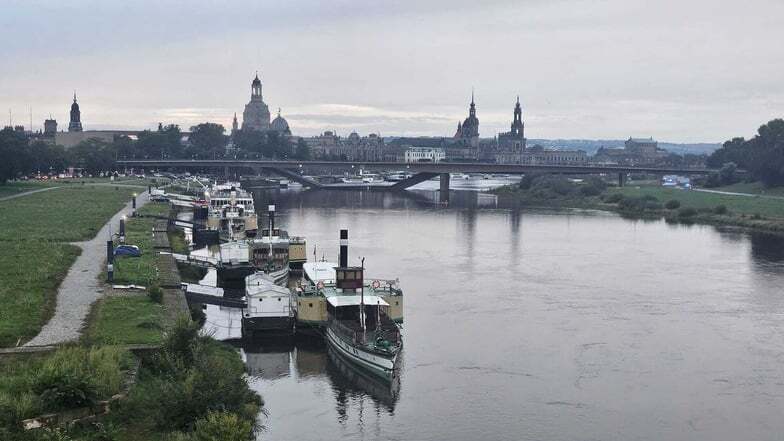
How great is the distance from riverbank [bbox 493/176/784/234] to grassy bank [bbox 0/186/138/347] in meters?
50.2

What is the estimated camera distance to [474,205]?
103750mm

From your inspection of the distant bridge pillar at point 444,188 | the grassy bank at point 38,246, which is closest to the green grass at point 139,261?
the grassy bank at point 38,246

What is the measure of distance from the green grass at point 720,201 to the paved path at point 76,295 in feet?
198

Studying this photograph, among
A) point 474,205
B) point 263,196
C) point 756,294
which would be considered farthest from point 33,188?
point 756,294

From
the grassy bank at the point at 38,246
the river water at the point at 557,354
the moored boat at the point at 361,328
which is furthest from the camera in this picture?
the moored boat at the point at 361,328

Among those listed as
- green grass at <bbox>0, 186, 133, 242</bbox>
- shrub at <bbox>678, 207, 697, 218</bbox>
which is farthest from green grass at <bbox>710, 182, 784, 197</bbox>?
green grass at <bbox>0, 186, 133, 242</bbox>

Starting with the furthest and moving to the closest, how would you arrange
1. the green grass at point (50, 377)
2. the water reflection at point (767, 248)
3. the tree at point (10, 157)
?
the tree at point (10, 157)
the water reflection at point (767, 248)
the green grass at point (50, 377)

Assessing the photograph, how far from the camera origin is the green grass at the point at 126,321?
2474cm

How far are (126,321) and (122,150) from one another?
13591cm

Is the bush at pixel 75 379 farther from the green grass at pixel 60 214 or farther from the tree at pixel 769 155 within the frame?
the tree at pixel 769 155

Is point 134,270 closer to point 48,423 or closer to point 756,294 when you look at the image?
point 48,423

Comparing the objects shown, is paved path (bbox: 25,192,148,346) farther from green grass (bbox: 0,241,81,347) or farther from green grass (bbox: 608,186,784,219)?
green grass (bbox: 608,186,784,219)

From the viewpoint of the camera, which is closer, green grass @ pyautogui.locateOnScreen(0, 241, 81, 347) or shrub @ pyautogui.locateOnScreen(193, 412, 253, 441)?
shrub @ pyautogui.locateOnScreen(193, 412, 253, 441)

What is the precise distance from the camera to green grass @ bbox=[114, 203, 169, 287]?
34750 millimetres
